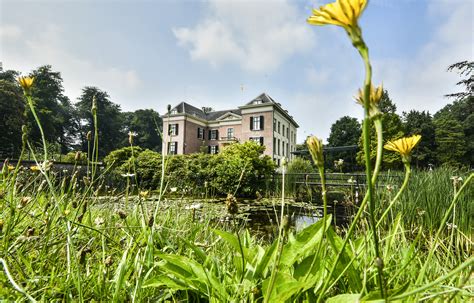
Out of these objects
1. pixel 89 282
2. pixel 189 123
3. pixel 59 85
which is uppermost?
pixel 59 85

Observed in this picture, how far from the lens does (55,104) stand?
3059 cm

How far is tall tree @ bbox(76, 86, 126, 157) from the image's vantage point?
34.9 meters

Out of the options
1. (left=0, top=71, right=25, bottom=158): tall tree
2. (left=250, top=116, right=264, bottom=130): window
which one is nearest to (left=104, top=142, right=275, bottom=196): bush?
(left=250, top=116, right=264, bottom=130): window

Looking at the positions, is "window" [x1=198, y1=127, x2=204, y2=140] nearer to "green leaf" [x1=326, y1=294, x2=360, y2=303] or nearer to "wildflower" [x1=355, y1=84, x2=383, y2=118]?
"green leaf" [x1=326, y1=294, x2=360, y2=303]

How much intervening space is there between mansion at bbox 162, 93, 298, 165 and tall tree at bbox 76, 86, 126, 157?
14.5m

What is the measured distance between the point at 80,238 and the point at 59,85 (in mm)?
37263

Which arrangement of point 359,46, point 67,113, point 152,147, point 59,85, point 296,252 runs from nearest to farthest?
point 359,46 < point 296,252 < point 59,85 < point 67,113 < point 152,147

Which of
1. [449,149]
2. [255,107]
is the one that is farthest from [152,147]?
[449,149]

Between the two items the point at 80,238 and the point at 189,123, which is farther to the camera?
the point at 189,123

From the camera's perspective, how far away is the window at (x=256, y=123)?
891 inches

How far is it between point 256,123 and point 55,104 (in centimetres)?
2577

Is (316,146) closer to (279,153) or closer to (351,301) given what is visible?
(351,301)

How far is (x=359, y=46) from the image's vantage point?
34 centimetres

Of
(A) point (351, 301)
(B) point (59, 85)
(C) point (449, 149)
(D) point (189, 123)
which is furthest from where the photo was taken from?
(B) point (59, 85)
